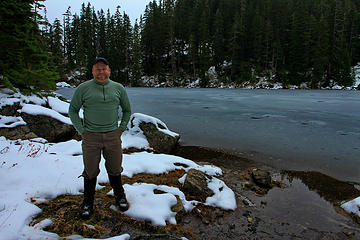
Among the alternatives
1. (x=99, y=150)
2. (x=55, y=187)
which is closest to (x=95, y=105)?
(x=99, y=150)

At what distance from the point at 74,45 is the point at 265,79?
61.3 m

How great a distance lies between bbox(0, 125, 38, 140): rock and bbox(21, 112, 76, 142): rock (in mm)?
724

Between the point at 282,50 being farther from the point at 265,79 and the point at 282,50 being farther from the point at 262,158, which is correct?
the point at 262,158

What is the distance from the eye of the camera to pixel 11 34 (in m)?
9.20

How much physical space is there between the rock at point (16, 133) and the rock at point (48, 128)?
28.5 inches

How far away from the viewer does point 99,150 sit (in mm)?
3264

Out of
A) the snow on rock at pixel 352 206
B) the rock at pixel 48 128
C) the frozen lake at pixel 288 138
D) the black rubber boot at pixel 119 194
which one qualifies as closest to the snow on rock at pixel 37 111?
the rock at pixel 48 128

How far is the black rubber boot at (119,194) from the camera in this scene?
3.51 m

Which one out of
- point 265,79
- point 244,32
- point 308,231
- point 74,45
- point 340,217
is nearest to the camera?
point 308,231

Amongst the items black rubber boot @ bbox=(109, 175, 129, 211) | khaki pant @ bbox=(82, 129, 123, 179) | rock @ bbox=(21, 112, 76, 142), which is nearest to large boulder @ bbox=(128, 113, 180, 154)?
rock @ bbox=(21, 112, 76, 142)

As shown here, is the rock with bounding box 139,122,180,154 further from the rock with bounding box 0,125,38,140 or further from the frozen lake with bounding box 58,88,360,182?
the rock with bounding box 0,125,38,140

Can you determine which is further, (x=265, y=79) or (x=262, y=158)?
(x=265, y=79)

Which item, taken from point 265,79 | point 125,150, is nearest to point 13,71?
point 125,150

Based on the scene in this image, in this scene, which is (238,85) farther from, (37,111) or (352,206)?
(352,206)
